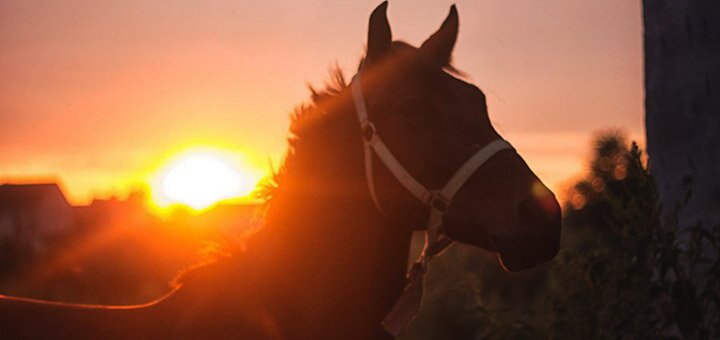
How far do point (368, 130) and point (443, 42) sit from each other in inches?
25.8

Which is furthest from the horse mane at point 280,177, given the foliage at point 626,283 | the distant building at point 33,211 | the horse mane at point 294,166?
the distant building at point 33,211

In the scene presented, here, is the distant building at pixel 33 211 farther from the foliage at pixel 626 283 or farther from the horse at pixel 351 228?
the horse at pixel 351 228

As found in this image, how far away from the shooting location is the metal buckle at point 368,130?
4234 millimetres

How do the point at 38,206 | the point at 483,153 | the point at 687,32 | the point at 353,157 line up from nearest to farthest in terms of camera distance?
the point at 483,153 → the point at 353,157 → the point at 687,32 → the point at 38,206

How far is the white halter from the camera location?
402 centimetres

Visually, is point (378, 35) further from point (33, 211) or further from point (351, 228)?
point (33, 211)

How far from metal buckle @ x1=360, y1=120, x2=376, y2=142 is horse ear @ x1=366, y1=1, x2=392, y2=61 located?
0.33 m

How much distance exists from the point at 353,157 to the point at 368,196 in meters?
0.21

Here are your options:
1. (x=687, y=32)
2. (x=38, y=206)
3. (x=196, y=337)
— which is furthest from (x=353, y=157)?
(x=38, y=206)

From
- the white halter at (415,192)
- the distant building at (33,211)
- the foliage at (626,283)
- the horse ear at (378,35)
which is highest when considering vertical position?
the distant building at (33,211)

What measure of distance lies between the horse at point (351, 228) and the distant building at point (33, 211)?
7668cm

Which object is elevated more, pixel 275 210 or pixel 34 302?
pixel 34 302

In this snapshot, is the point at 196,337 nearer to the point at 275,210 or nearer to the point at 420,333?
the point at 275,210

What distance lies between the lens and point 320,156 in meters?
4.36
